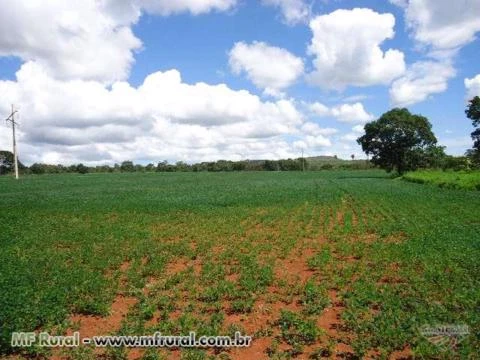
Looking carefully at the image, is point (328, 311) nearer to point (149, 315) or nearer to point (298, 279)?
point (298, 279)

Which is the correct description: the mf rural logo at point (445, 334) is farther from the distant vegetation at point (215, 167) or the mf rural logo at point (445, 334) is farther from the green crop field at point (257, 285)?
the distant vegetation at point (215, 167)

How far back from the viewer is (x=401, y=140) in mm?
70375

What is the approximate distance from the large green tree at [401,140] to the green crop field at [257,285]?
52.7m

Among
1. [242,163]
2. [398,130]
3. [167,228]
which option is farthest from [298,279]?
[242,163]

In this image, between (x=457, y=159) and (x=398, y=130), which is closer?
(x=398, y=130)

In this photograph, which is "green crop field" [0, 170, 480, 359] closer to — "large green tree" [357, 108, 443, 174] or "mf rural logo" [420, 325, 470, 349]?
"mf rural logo" [420, 325, 470, 349]

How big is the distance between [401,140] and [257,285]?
66872 mm

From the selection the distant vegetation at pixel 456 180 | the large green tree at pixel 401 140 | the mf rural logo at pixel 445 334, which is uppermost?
the large green tree at pixel 401 140

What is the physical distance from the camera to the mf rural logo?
7.18 m

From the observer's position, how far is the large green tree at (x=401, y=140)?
7012cm

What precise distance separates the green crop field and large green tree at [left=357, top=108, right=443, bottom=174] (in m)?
52.7

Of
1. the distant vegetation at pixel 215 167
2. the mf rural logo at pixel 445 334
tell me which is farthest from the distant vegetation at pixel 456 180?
the distant vegetation at pixel 215 167

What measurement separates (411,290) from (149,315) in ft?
21.1

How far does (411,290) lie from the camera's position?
32.4 ft
